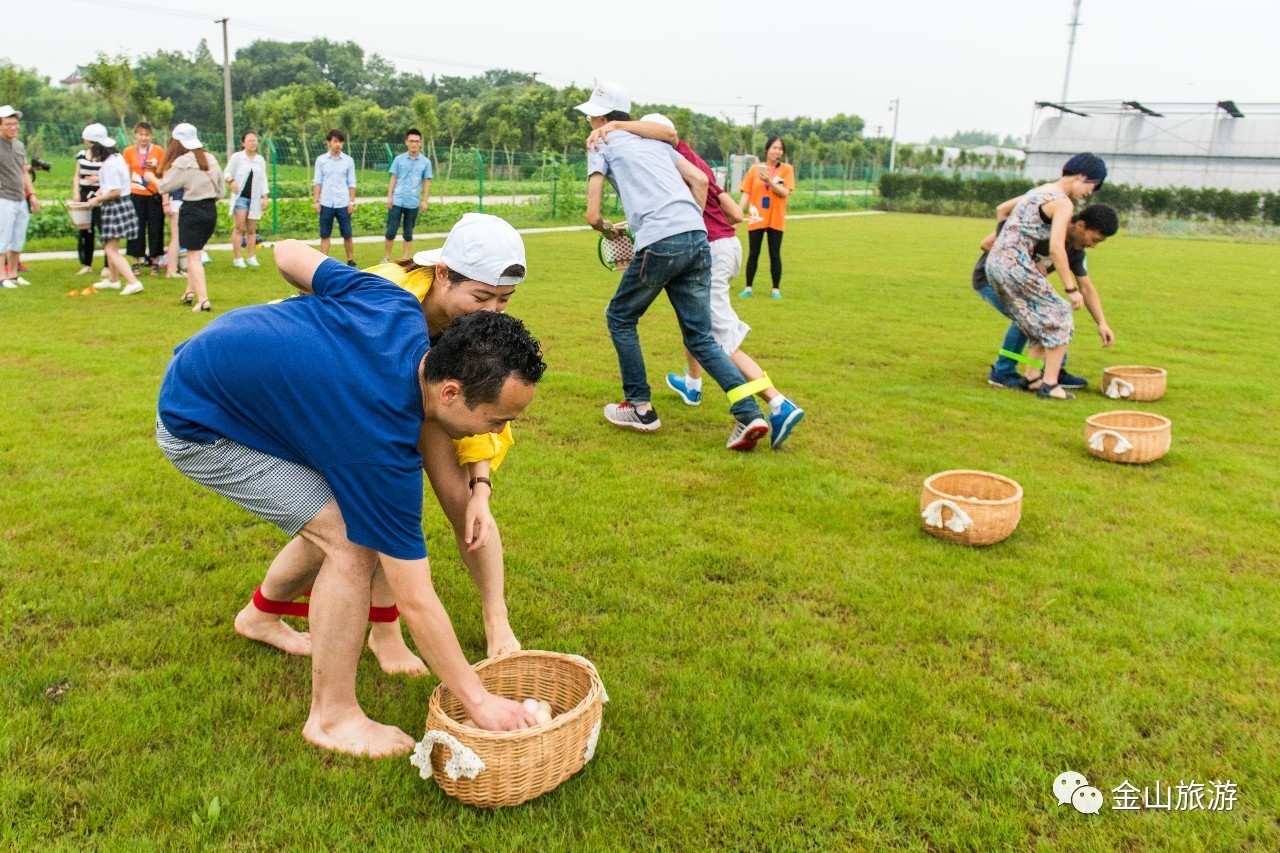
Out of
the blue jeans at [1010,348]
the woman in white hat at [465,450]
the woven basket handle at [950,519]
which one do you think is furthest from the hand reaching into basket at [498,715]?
the blue jeans at [1010,348]

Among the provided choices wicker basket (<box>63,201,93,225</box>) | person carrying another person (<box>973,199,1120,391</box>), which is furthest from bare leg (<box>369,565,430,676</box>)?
wicker basket (<box>63,201,93,225</box>)

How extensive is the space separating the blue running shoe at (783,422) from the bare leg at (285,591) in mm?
3208

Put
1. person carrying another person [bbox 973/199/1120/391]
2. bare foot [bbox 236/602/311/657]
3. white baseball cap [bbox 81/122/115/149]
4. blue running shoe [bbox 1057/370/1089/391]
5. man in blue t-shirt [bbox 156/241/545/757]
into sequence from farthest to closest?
1. white baseball cap [bbox 81/122/115/149]
2. blue running shoe [bbox 1057/370/1089/391]
3. person carrying another person [bbox 973/199/1120/391]
4. bare foot [bbox 236/602/311/657]
5. man in blue t-shirt [bbox 156/241/545/757]

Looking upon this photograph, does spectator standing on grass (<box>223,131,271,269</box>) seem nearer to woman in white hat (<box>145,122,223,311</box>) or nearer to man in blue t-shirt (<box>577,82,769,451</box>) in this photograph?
woman in white hat (<box>145,122,223,311</box>)

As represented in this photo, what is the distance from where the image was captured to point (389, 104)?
3282 inches

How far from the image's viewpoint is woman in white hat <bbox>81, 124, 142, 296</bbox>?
10359 millimetres

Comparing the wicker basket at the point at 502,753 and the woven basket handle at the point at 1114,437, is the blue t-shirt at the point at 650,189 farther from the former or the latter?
the wicker basket at the point at 502,753

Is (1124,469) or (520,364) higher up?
(520,364)

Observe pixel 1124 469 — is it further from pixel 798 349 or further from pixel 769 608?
pixel 798 349

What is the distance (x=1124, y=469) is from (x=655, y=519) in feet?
9.98

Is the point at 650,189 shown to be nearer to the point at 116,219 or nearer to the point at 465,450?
the point at 465,450

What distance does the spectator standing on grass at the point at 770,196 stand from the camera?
38.5 feet

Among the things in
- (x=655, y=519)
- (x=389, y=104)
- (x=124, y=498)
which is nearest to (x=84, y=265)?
(x=124, y=498)

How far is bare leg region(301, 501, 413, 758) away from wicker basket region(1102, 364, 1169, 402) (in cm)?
649
